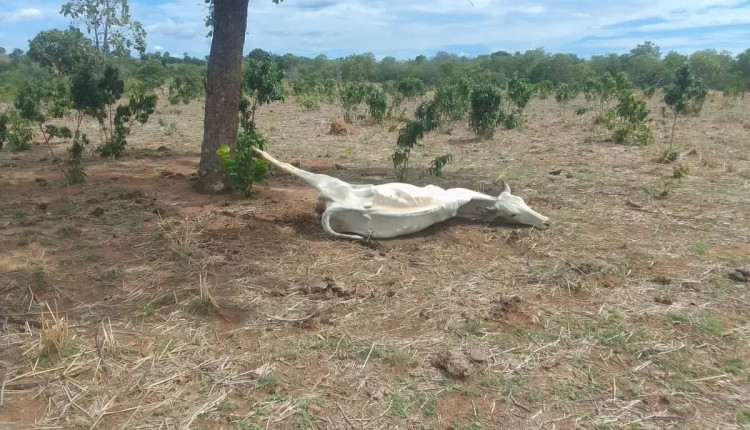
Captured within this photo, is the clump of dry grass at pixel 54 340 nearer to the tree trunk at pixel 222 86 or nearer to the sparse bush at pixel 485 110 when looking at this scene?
the tree trunk at pixel 222 86

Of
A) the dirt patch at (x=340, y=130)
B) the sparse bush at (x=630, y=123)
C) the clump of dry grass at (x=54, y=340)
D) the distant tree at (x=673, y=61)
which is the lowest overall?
the clump of dry grass at (x=54, y=340)

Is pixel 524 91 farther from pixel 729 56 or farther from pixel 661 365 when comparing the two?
pixel 729 56

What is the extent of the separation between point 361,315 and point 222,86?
3.67 metres

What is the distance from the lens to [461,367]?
10.1ft

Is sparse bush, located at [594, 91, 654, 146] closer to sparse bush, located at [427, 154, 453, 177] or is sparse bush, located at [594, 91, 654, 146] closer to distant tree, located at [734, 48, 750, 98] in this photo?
sparse bush, located at [427, 154, 453, 177]

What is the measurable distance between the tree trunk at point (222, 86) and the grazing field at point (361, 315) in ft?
1.08

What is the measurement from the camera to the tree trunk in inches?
→ 248

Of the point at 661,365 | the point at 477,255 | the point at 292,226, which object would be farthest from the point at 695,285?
the point at 292,226

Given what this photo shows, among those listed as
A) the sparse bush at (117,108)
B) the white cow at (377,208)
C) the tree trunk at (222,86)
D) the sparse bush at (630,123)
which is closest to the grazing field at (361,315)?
the white cow at (377,208)

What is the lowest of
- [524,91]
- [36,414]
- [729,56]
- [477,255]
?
[36,414]

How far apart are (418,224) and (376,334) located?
1.79 m

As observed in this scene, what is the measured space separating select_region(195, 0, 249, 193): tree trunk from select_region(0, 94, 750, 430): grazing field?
1.08 feet

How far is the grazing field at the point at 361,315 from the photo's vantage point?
281 centimetres

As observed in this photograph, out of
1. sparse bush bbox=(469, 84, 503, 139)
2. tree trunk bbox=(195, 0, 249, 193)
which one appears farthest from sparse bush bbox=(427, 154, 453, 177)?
sparse bush bbox=(469, 84, 503, 139)
